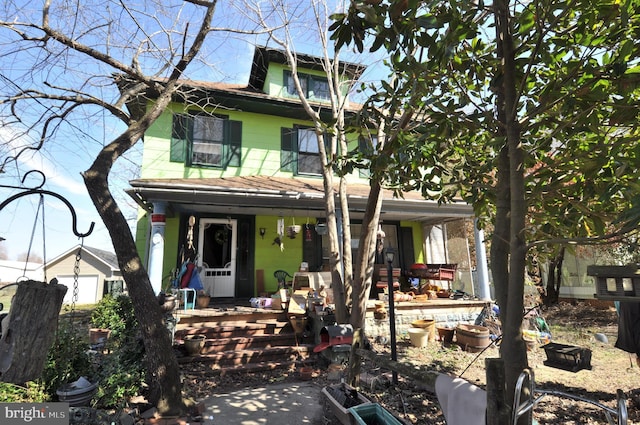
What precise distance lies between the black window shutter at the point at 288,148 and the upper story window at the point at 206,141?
122 cm

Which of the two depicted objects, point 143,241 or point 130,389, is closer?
point 130,389

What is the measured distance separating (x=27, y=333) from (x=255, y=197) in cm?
530

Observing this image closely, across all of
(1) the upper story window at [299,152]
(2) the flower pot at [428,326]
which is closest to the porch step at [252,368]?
(2) the flower pot at [428,326]

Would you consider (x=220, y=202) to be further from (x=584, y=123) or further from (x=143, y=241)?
(x=584, y=123)

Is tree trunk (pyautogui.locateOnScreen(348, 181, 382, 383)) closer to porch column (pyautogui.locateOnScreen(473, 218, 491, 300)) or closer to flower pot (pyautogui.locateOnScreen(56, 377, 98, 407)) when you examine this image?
flower pot (pyautogui.locateOnScreen(56, 377, 98, 407))

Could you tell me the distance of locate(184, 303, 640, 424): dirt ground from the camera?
161 inches

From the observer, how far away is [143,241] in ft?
29.3

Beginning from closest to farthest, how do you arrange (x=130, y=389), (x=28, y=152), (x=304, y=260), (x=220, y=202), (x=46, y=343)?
(x=46, y=343), (x=130, y=389), (x=28, y=152), (x=220, y=202), (x=304, y=260)

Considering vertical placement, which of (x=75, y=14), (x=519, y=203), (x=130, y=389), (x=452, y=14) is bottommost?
(x=130, y=389)

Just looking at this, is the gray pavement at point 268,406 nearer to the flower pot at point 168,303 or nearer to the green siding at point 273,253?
the flower pot at point 168,303

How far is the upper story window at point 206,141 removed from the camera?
28.6ft

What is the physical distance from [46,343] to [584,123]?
4.30m

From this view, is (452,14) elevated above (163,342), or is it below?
above

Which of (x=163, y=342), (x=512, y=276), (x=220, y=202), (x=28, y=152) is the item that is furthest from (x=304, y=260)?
(x=512, y=276)
